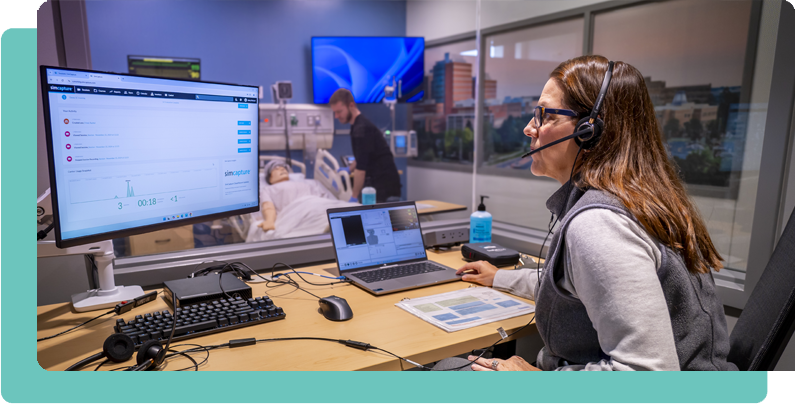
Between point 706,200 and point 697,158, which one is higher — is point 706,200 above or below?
below

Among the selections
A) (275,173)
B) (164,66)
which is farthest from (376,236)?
(164,66)

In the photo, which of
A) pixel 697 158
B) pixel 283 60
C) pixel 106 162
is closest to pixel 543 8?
pixel 697 158

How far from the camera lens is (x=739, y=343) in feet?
3.16

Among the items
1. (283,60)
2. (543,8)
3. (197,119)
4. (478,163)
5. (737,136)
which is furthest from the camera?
(283,60)

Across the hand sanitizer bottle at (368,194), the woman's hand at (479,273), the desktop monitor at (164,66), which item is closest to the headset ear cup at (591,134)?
the woman's hand at (479,273)

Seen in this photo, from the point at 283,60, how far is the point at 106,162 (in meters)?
3.43

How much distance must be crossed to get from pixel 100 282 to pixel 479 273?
108cm

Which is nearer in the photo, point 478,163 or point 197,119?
point 197,119

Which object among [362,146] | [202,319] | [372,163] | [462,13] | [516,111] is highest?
[462,13]

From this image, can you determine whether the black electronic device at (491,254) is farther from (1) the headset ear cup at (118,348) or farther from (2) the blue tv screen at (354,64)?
(2) the blue tv screen at (354,64)

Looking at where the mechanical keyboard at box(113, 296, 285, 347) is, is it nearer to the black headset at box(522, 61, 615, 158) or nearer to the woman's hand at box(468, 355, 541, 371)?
the woman's hand at box(468, 355, 541, 371)

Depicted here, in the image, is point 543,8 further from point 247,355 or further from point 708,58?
point 247,355

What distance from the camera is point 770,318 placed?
867mm

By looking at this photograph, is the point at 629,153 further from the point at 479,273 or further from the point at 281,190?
the point at 281,190
